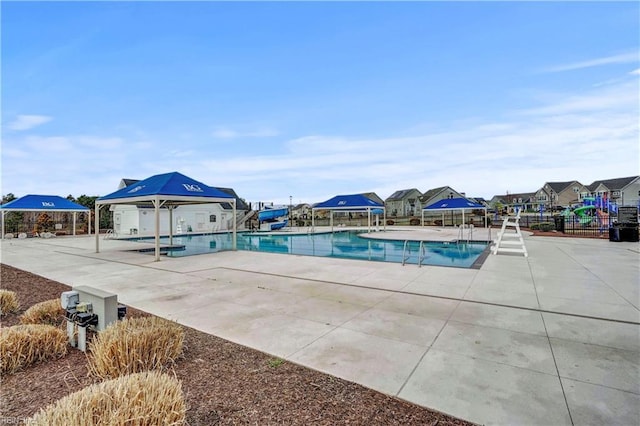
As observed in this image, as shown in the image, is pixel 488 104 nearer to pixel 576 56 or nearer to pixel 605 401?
pixel 576 56

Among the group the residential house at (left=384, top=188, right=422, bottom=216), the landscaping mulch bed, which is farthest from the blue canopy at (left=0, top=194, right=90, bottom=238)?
the residential house at (left=384, top=188, right=422, bottom=216)

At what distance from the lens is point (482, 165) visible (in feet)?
91.7

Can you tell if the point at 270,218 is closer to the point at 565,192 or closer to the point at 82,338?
the point at 82,338

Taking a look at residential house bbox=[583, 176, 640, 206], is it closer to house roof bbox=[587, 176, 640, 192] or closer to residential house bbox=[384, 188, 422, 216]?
house roof bbox=[587, 176, 640, 192]

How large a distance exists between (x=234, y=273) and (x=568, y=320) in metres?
6.89

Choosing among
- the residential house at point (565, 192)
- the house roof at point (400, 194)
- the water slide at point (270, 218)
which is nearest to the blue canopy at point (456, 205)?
the water slide at point (270, 218)

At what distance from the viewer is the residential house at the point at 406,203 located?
50.1 m

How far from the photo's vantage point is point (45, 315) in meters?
4.18

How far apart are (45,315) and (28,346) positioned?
140 centimetres

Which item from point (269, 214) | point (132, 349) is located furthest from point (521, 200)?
point (132, 349)

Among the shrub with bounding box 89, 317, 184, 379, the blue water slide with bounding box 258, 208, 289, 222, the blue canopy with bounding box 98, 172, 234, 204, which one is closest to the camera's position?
the shrub with bounding box 89, 317, 184, 379

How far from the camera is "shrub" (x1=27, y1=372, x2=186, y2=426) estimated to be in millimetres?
1695

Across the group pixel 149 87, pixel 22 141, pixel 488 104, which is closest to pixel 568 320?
pixel 488 104

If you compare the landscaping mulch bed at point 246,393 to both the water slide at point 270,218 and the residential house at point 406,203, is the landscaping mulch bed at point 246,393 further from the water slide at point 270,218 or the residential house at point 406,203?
the residential house at point 406,203
